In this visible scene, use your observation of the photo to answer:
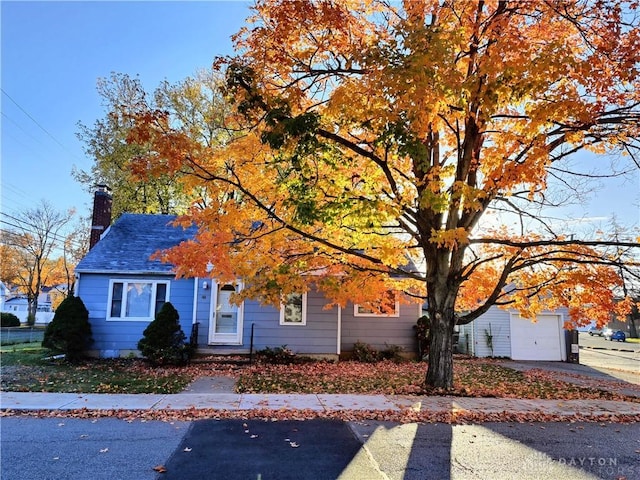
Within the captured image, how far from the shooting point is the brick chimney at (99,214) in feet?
56.4

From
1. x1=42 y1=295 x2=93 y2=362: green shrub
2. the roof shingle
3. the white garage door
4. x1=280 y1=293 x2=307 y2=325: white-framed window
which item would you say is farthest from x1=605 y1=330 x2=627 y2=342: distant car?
x1=42 y1=295 x2=93 y2=362: green shrub

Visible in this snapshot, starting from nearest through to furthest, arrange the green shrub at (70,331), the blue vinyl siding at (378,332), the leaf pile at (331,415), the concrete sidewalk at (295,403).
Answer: the leaf pile at (331,415)
the concrete sidewalk at (295,403)
the green shrub at (70,331)
the blue vinyl siding at (378,332)

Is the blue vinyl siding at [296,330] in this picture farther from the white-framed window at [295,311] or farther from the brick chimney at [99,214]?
the brick chimney at [99,214]

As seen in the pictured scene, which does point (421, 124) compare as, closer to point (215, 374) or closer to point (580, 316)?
point (580, 316)

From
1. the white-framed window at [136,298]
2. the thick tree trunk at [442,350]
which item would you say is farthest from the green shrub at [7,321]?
the thick tree trunk at [442,350]

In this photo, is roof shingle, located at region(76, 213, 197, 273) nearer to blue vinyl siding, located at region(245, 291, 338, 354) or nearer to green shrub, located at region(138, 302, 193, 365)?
green shrub, located at region(138, 302, 193, 365)

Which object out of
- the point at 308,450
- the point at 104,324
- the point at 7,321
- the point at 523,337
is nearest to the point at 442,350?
the point at 308,450

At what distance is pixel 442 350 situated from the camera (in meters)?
9.51

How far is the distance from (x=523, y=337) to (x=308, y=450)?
18.1m

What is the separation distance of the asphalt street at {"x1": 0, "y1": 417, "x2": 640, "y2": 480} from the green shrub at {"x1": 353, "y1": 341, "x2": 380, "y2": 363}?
8.44 m

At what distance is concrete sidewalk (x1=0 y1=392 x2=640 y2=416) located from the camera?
25.0 feet

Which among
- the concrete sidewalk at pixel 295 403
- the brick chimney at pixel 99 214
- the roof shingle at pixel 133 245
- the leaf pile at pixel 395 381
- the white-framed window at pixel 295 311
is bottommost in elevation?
the leaf pile at pixel 395 381

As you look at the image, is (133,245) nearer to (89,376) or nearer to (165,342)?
(165,342)

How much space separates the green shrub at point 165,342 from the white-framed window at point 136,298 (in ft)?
4.61
